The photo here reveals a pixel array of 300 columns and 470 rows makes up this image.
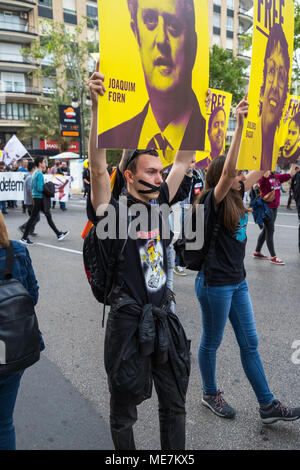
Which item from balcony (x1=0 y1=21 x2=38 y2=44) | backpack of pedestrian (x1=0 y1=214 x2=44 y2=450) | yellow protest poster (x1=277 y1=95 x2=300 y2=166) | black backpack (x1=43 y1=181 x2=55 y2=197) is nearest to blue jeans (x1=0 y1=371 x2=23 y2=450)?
backpack of pedestrian (x1=0 y1=214 x2=44 y2=450)

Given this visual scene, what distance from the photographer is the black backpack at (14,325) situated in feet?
5.57

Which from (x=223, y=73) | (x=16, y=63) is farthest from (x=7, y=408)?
(x=16, y=63)

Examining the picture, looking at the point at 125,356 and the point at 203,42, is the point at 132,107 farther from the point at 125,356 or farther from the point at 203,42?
the point at 125,356

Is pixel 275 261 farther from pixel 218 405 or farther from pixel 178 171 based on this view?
pixel 178 171

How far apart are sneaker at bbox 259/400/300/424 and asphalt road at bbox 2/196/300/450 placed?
6cm

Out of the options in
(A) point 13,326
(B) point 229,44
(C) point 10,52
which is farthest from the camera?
(B) point 229,44

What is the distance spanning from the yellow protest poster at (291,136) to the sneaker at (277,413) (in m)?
1.90

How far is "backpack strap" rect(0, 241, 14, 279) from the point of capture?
1779 mm

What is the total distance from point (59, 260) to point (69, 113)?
21895mm

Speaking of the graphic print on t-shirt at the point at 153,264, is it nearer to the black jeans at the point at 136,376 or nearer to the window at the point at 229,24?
the black jeans at the point at 136,376

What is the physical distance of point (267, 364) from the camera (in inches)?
129

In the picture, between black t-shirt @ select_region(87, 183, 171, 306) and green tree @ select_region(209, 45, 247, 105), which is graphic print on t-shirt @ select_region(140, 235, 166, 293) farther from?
green tree @ select_region(209, 45, 247, 105)

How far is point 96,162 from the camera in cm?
178

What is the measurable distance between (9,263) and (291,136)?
272cm
